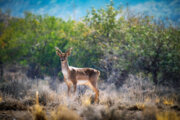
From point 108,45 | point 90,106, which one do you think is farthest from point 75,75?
point 108,45

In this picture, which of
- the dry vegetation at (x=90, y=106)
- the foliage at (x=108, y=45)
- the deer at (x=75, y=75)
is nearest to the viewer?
the dry vegetation at (x=90, y=106)

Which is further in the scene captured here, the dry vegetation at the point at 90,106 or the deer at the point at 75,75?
the deer at the point at 75,75

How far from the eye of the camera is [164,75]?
11.8 meters

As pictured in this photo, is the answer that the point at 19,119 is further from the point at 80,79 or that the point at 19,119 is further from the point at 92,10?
the point at 92,10

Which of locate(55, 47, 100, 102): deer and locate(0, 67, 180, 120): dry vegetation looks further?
locate(55, 47, 100, 102): deer

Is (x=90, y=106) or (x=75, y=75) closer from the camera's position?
(x=90, y=106)

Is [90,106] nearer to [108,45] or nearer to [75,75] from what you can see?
[75,75]

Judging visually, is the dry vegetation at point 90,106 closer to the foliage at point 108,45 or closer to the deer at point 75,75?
the deer at point 75,75

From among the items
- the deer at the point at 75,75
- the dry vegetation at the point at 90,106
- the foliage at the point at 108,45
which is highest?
the foliage at the point at 108,45

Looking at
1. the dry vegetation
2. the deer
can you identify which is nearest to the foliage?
the dry vegetation

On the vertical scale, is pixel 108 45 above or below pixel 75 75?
above

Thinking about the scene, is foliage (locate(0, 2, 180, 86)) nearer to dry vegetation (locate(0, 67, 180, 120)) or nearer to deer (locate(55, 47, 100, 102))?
dry vegetation (locate(0, 67, 180, 120))

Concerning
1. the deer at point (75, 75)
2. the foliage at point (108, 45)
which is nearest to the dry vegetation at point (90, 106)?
the deer at point (75, 75)

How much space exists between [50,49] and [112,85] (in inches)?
244
